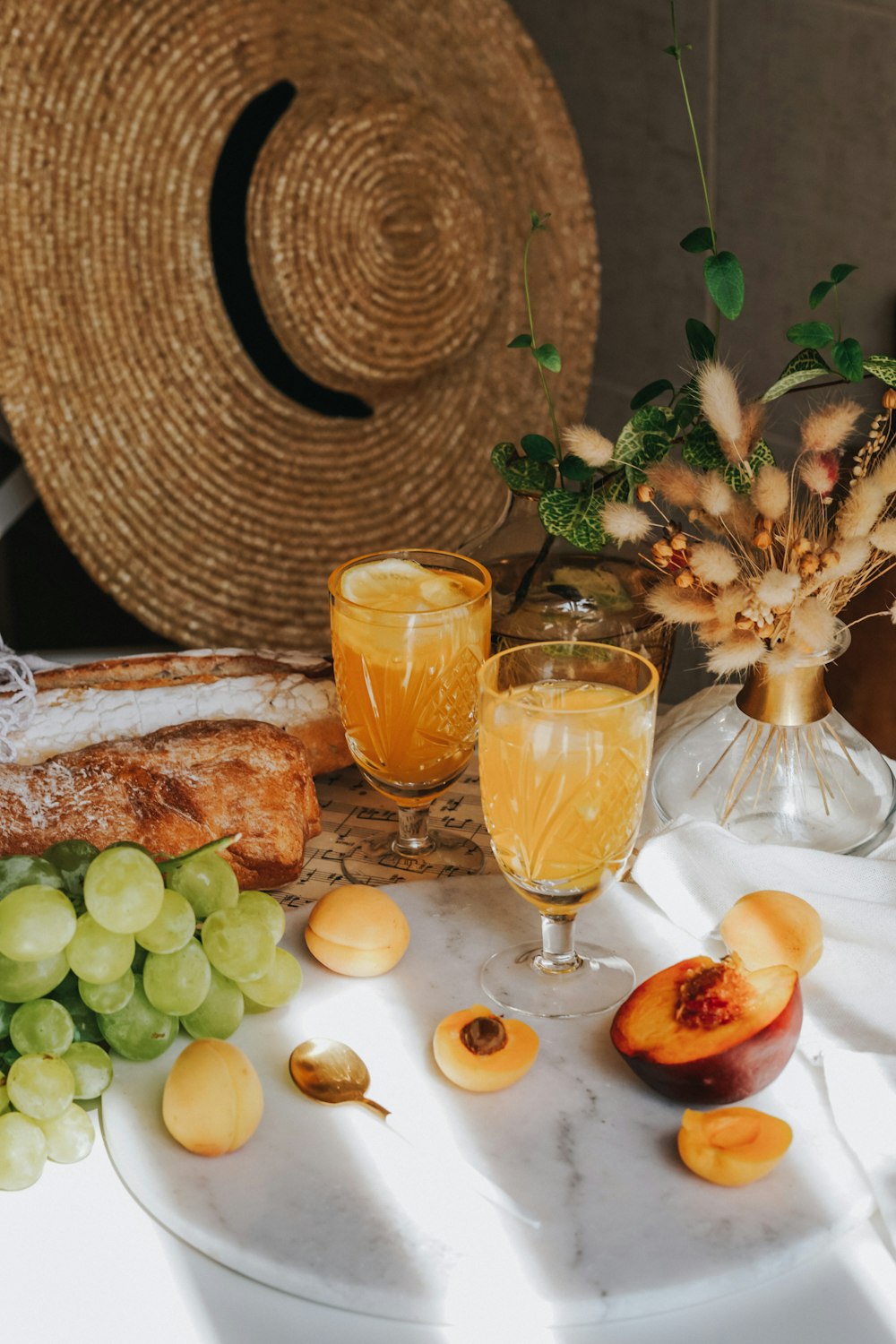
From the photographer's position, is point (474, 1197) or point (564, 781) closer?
point (474, 1197)

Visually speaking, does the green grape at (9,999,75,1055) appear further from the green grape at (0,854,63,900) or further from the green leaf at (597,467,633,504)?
the green leaf at (597,467,633,504)

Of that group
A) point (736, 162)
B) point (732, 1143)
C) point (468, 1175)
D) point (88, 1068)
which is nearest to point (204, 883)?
point (88, 1068)

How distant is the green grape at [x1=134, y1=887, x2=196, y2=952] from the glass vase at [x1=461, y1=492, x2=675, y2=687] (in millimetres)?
393

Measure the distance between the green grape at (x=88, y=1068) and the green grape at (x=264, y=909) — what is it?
112mm

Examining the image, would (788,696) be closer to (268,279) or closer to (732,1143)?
(732,1143)

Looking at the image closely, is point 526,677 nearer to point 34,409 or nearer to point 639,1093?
point 639,1093

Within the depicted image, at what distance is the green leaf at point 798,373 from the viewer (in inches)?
35.3

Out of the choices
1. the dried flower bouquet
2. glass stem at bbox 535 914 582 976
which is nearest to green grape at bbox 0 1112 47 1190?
glass stem at bbox 535 914 582 976

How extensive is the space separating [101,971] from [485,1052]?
216mm

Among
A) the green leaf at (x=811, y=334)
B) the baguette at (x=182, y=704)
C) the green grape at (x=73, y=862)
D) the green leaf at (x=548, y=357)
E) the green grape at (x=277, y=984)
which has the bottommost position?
the baguette at (x=182, y=704)

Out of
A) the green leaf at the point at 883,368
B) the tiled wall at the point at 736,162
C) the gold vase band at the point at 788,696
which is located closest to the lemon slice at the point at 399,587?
the gold vase band at the point at 788,696

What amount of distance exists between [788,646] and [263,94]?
1215 mm

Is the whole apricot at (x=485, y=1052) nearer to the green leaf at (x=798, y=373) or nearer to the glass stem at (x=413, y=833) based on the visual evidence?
the glass stem at (x=413, y=833)

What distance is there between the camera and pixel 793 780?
0.98 m
